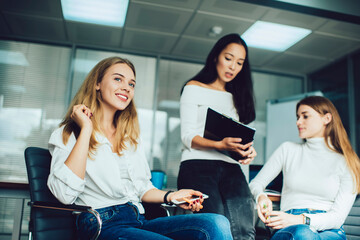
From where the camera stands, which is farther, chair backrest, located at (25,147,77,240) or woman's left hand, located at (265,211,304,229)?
woman's left hand, located at (265,211,304,229)

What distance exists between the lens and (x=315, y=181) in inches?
72.1

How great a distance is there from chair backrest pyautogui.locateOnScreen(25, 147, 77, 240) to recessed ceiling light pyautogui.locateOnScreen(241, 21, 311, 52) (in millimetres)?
3442

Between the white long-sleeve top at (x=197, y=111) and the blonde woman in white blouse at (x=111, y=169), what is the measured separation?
0.26m

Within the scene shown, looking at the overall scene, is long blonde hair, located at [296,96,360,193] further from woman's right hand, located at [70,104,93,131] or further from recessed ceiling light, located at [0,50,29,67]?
recessed ceiling light, located at [0,50,29,67]

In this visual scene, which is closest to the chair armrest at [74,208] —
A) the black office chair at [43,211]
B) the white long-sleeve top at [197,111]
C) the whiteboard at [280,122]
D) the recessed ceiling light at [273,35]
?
the black office chair at [43,211]

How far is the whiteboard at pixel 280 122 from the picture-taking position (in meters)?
4.85

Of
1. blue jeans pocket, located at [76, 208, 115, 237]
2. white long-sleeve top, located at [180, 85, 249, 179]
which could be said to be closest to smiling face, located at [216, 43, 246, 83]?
white long-sleeve top, located at [180, 85, 249, 179]

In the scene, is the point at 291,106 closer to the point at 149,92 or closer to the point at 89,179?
the point at 149,92

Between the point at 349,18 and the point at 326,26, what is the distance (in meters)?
1.03

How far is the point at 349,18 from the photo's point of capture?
10.00 feet

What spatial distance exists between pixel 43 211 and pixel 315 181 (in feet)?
4.74

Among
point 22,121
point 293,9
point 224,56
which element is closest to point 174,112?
point 22,121

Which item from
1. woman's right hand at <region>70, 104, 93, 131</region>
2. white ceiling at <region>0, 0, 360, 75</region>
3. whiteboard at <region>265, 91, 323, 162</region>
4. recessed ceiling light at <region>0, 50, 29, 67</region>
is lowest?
woman's right hand at <region>70, 104, 93, 131</region>

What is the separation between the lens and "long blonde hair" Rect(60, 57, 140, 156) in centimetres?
143
